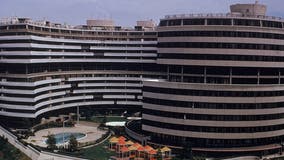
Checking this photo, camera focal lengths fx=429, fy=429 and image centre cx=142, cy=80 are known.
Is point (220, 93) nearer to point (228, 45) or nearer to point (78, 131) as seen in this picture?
point (228, 45)

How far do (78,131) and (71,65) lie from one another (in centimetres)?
3529

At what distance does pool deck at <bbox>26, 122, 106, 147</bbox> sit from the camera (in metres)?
130

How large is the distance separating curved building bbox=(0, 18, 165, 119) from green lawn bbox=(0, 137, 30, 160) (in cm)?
2513

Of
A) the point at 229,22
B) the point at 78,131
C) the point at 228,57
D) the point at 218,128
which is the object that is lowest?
the point at 78,131

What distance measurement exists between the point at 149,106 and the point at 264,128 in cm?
3200

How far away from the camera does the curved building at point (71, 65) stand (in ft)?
468

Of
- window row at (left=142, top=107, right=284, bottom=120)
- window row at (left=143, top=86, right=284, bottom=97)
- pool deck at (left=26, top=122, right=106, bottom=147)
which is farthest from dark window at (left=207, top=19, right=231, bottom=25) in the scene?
pool deck at (left=26, top=122, right=106, bottom=147)

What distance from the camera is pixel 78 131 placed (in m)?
147

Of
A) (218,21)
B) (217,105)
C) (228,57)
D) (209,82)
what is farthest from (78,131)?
(218,21)

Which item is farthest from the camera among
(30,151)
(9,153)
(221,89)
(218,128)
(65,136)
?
(65,136)

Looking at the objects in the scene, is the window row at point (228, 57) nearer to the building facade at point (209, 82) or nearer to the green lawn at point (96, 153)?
the building facade at point (209, 82)

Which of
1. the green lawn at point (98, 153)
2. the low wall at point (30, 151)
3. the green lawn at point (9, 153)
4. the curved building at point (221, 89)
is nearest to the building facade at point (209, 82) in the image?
the curved building at point (221, 89)

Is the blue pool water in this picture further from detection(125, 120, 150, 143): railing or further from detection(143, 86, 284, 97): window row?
detection(143, 86, 284, 97): window row

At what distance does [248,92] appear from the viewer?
11275cm
